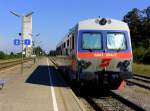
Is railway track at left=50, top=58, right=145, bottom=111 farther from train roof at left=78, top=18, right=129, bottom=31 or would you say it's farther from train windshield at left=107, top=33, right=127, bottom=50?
train roof at left=78, top=18, right=129, bottom=31

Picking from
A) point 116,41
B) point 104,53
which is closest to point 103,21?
point 116,41

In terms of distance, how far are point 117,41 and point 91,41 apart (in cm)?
114

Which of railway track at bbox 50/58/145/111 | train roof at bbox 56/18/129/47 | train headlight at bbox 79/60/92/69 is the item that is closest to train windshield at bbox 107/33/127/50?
train roof at bbox 56/18/129/47

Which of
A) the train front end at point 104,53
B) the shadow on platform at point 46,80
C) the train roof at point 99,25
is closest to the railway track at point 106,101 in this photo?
the train front end at point 104,53

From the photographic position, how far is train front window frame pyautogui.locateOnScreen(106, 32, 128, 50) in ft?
64.8

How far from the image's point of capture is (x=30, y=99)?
53.1 ft

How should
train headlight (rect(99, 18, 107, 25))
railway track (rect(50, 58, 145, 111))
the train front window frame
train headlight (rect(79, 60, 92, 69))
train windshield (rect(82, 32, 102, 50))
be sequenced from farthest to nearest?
train headlight (rect(99, 18, 107, 25)), the train front window frame, train windshield (rect(82, 32, 102, 50)), train headlight (rect(79, 60, 92, 69)), railway track (rect(50, 58, 145, 111))

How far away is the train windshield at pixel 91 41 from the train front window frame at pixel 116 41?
390 millimetres

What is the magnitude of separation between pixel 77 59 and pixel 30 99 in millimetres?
3892

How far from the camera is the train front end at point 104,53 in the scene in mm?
19319

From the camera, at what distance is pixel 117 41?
19.9 m

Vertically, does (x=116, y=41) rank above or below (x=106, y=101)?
above

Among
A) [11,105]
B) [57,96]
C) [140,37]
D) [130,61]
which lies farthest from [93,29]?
[140,37]

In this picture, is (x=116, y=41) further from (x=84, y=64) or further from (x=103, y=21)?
(x=84, y=64)
